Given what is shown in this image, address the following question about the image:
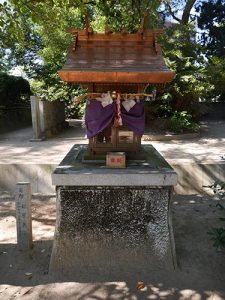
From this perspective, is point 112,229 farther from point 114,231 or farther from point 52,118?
point 52,118

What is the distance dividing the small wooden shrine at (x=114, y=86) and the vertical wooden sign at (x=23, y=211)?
49.2 inches

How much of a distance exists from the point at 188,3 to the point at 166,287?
16.2 metres

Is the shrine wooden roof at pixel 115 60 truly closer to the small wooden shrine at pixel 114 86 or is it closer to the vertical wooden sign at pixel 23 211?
the small wooden shrine at pixel 114 86

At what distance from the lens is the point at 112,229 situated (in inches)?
180

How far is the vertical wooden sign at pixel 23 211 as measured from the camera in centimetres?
491

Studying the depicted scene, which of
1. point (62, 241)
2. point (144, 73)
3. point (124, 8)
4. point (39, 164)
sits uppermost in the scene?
point (124, 8)

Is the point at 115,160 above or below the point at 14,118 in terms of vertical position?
below

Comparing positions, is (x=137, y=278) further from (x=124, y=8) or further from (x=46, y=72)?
(x=46, y=72)

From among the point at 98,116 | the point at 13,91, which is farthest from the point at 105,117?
the point at 13,91

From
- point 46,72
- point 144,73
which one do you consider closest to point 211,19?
point 46,72

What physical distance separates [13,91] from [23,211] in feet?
45.0

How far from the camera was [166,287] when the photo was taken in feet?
13.6

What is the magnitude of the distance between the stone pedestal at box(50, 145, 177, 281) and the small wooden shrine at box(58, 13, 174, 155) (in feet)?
2.28

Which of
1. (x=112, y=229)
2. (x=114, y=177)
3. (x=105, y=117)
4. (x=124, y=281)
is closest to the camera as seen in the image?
(x=124, y=281)
